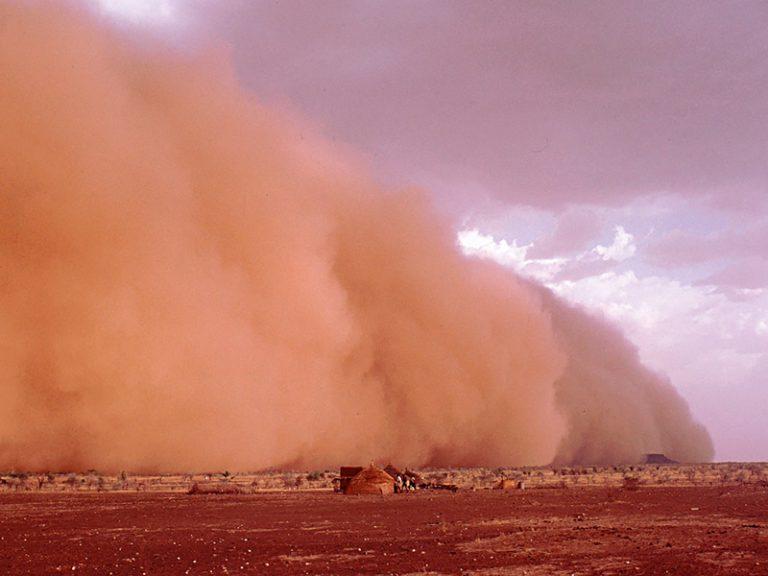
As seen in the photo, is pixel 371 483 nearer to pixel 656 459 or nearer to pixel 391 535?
pixel 391 535

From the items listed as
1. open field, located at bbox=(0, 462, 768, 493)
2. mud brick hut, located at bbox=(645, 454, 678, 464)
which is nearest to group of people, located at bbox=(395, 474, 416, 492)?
open field, located at bbox=(0, 462, 768, 493)

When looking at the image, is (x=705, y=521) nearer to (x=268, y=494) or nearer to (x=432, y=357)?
(x=268, y=494)

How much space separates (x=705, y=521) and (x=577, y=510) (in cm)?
336

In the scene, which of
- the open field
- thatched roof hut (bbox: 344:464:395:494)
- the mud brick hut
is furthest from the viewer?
the mud brick hut

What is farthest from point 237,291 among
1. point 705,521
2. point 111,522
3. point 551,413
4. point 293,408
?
point 705,521

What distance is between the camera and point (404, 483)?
2652cm

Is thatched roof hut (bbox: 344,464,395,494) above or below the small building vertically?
below

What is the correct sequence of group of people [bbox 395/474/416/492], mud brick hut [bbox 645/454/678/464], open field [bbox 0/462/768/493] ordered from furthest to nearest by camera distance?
1. mud brick hut [bbox 645/454/678/464]
2. open field [bbox 0/462/768/493]
3. group of people [bbox 395/474/416/492]

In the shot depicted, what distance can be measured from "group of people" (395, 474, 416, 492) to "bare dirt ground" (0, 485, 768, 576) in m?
3.27

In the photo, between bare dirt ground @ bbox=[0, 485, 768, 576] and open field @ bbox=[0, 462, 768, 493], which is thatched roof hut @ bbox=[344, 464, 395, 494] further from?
open field @ bbox=[0, 462, 768, 493]

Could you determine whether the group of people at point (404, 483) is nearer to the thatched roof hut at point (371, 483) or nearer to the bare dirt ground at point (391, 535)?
the thatched roof hut at point (371, 483)

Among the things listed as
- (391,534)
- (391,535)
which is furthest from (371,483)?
(391,535)

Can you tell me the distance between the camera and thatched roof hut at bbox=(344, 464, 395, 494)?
25000mm

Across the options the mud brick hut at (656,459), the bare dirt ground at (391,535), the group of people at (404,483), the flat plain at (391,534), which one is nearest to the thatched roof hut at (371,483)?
the group of people at (404,483)
